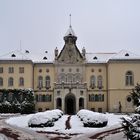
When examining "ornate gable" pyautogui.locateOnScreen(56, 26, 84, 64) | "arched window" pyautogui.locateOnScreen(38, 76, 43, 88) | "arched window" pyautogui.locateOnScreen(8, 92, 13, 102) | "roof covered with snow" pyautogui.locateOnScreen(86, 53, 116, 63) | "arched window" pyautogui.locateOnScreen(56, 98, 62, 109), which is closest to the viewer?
"arched window" pyautogui.locateOnScreen(8, 92, 13, 102)

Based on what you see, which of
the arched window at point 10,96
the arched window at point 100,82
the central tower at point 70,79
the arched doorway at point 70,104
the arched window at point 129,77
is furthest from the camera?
the arched window at point 100,82

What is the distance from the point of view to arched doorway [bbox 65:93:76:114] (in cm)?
7311

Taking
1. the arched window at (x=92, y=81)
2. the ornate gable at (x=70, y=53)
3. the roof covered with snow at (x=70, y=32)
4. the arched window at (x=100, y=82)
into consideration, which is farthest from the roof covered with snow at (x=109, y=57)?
the roof covered with snow at (x=70, y=32)

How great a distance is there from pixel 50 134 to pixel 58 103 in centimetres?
4661

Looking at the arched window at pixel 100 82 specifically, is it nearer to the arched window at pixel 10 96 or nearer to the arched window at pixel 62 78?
the arched window at pixel 62 78

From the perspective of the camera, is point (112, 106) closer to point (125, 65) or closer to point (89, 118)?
point (125, 65)

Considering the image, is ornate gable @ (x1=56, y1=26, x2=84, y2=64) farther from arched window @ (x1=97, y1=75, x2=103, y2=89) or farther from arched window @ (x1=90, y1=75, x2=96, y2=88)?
arched window @ (x1=97, y1=75, x2=103, y2=89)

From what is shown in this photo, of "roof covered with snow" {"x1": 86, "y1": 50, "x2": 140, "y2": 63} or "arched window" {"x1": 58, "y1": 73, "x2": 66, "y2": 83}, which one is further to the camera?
"arched window" {"x1": 58, "y1": 73, "x2": 66, "y2": 83}

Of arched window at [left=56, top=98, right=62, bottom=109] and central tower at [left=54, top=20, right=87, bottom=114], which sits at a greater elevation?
central tower at [left=54, top=20, right=87, bottom=114]

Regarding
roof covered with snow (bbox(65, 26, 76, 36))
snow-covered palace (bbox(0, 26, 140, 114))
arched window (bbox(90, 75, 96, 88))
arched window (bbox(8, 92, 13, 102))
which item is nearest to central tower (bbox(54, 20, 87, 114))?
snow-covered palace (bbox(0, 26, 140, 114))

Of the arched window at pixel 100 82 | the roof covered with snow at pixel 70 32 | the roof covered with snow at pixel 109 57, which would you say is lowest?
the arched window at pixel 100 82

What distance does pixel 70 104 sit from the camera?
7481cm

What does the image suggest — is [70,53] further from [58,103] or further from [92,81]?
[58,103]

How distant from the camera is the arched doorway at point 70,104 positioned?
73.1 metres
